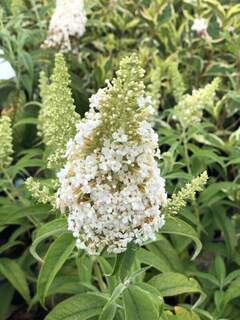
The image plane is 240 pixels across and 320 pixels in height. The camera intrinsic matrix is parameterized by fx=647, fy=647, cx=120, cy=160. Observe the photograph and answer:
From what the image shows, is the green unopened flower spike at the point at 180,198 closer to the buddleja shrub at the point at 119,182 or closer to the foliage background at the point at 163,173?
the buddleja shrub at the point at 119,182

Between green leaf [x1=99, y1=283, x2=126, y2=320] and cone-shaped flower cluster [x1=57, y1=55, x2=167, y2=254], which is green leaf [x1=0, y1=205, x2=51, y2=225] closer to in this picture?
green leaf [x1=99, y1=283, x2=126, y2=320]

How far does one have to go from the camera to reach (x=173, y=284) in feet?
7.80

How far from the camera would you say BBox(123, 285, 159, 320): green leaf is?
1.88 meters

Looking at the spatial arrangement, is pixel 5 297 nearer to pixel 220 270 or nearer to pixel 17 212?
pixel 17 212

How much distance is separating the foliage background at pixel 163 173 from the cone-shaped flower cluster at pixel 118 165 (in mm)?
284

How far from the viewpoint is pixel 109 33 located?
4.72m

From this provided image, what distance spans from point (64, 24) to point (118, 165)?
2.31 m

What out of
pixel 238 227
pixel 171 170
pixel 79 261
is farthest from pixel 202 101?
pixel 79 261

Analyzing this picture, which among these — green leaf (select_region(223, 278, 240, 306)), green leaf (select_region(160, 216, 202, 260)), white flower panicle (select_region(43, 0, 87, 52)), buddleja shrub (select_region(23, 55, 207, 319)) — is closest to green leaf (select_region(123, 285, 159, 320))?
buddleja shrub (select_region(23, 55, 207, 319))

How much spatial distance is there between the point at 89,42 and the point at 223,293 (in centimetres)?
243

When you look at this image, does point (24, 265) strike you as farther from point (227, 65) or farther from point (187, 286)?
point (227, 65)

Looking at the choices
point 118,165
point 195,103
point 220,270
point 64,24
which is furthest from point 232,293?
point 64,24

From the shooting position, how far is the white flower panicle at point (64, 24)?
3.78 m

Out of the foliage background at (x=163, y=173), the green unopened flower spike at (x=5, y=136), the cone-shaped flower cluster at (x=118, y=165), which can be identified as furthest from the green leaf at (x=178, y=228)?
the green unopened flower spike at (x=5, y=136)
